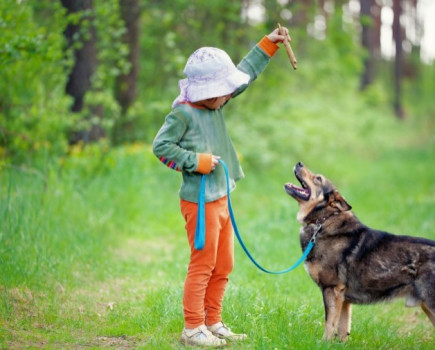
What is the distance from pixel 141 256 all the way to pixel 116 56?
11.0ft

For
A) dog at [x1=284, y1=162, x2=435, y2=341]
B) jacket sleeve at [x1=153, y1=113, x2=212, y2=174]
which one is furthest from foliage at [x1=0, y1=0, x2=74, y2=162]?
dog at [x1=284, y1=162, x2=435, y2=341]

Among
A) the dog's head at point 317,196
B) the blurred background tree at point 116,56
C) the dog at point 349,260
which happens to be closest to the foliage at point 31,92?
the blurred background tree at point 116,56

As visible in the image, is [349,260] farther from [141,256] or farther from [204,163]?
[141,256]

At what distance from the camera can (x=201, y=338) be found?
4.71 m

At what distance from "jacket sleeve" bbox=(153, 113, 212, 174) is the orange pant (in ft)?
1.07

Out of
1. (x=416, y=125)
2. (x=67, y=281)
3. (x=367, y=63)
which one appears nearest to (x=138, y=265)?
(x=67, y=281)

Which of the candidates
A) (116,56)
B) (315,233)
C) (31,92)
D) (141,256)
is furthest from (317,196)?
(31,92)

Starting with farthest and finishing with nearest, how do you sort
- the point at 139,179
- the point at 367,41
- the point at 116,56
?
the point at 367,41
the point at 139,179
the point at 116,56

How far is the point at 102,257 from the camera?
7418mm

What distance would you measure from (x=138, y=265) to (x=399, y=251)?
3.67m

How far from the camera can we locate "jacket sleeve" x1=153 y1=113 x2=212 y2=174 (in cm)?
450

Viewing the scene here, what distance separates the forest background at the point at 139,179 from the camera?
546cm

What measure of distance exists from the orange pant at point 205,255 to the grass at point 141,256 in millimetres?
375

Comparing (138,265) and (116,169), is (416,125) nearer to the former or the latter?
(116,169)
